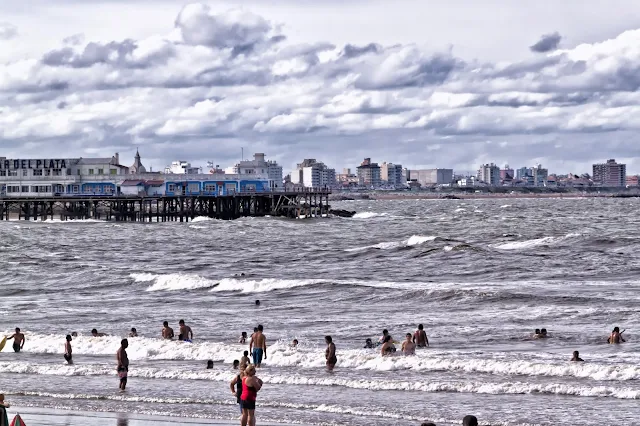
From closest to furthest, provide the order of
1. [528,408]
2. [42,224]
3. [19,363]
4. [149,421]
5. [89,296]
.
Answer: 1. [149,421]
2. [528,408]
3. [19,363]
4. [89,296]
5. [42,224]

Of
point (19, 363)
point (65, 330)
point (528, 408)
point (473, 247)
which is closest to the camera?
point (528, 408)

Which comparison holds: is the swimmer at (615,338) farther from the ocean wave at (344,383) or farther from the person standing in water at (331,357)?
the person standing in water at (331,357)

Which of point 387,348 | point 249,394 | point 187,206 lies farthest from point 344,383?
point 187,206

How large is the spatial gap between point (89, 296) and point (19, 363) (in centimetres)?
1847

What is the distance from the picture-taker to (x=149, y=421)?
63.8 ft

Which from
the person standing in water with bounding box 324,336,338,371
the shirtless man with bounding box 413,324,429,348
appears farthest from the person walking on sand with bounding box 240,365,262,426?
the shirtless man with bounding box 413,324,429,348

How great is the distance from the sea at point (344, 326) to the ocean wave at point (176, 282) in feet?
0.46

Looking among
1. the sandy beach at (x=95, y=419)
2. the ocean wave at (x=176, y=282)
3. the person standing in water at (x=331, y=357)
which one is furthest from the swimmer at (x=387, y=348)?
the ocean wave at (x=176, y=282)

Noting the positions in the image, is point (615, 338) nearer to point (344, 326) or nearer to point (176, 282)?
point (344, 326)

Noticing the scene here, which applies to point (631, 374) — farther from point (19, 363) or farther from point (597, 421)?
point (19, 363)

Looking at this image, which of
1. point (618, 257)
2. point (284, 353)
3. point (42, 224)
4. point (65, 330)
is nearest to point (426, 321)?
point (284, 353)

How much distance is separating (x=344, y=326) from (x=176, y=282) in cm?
1722

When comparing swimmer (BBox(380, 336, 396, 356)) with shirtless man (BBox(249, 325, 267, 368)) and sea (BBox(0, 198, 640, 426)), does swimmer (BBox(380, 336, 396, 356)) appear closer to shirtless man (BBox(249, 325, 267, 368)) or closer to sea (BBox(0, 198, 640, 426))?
sea (BBox(0, 198, 640, 426))

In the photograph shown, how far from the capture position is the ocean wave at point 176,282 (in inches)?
1898
